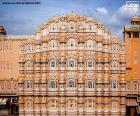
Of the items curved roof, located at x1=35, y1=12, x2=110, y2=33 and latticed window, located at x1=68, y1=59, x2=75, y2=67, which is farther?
curved roof, located at x1=35, y1=12, x2=110, y2=33

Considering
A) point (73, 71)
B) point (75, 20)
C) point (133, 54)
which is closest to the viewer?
point (73, 71)

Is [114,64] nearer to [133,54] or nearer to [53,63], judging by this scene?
[53,63]

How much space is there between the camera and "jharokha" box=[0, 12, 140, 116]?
57531mm

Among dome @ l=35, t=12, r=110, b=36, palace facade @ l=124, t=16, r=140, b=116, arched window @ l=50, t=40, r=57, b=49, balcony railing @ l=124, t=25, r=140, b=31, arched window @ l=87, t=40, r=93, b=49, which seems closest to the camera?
arched window @ l=87, t=40, r=93, b=49

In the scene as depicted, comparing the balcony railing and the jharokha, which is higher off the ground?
the balcony railing

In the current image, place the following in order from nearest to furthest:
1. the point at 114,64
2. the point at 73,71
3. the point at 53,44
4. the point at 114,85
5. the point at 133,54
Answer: the point at 73,71, the point at 114,85, the point at 53,44, the point at 114,64, the point at 133,54

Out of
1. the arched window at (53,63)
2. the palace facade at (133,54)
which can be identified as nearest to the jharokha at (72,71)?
the arched window at (53,63)

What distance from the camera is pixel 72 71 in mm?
57719

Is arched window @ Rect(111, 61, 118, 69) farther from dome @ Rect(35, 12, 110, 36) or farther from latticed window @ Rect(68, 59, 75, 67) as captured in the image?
latticed window @ Rect(68, 59, 75, 67)

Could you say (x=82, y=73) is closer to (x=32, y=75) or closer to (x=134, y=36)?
(x=32, y=75)

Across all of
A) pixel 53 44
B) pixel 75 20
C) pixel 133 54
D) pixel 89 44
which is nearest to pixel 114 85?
pixel 89 44

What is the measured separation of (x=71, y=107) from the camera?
189 ft

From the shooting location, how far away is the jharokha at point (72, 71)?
57531 mm

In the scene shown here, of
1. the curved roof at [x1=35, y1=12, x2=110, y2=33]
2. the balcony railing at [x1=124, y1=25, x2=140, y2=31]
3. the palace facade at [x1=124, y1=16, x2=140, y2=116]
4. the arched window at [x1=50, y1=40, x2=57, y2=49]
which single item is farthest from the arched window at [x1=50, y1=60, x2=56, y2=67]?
the balcony railing at [x1=124, y1=25, x2=140, y2=31]
